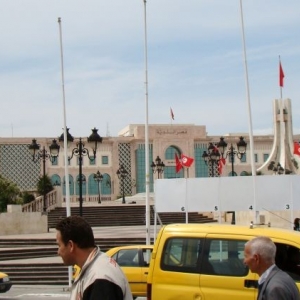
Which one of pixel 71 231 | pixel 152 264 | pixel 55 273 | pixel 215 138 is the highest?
pixel 215 138

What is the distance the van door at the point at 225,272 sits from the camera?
7820 mm

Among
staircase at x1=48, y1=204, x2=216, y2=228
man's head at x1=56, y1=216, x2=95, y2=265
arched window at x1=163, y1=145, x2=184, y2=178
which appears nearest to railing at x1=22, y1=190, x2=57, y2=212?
staircase at x1=48, y1=204, x2=216, y2=228

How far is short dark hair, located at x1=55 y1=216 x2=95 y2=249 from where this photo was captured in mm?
→ 3930

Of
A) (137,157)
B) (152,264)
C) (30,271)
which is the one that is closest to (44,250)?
(30,271)

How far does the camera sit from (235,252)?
8.04m

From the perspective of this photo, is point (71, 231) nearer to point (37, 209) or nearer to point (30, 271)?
point (30, 271)

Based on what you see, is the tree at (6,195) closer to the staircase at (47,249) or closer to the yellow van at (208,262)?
the staircase at (47,249)

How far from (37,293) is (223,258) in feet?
37.5

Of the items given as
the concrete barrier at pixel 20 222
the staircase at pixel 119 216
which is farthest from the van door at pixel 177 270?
the staircase at pixel 119 216

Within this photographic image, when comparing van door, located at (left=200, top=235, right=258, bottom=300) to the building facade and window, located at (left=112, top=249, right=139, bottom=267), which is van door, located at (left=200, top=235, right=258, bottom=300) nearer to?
window, located at (left=112, top=249, right=139, bottom=267)

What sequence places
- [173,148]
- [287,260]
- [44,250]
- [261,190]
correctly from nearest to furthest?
1. [287,260]
2. [261,190]
3. [44,250]
4. [173,148]

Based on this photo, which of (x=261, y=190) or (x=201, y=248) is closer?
(x=201, y=248)

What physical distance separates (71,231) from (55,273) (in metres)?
18.2

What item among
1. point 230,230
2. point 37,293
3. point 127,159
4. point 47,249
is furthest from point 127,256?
point 127,159
